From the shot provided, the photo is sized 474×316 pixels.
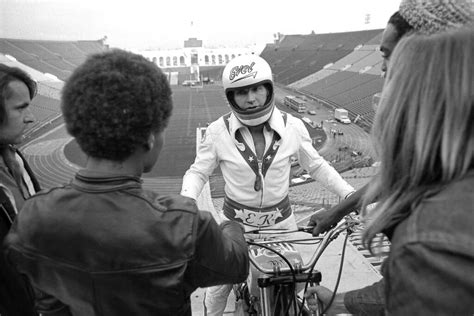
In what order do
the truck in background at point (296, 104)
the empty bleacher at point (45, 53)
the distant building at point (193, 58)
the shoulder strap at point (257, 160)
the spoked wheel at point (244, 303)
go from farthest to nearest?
the distant building at point (193, 58)
the empty bleacher at point (45, 53)
the truck in background at point (296, 104)
the shoulder strap at point (257, 160)
the spoked wheel at point (244, 303)

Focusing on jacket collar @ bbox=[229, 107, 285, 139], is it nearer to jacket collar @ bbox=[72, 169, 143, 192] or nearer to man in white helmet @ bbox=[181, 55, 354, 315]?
man in white helmet @ bbox=[181, 55, 354, 315]

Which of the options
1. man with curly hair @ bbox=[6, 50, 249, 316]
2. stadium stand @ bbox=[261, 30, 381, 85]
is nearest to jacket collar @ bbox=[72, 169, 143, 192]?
man with curly hair @ bbox=[6, 50, 249, 316]

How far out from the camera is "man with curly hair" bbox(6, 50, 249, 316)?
1.12m

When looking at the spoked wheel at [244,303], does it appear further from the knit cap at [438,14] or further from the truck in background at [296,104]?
the truck in background at [296,104]

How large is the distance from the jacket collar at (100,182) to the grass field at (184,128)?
30.0 ft

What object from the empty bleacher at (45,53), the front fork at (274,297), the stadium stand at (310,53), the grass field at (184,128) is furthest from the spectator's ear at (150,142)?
the stadium stand at (310,53)

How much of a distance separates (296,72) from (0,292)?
62.1 m

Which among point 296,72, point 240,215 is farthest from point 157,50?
point 240,215

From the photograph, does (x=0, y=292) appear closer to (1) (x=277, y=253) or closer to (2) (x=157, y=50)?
(1) (x=277, y=253)

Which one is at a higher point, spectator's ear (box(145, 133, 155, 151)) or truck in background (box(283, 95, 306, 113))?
spectator's ear (box(145, 133, 155, 151))

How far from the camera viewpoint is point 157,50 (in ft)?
281

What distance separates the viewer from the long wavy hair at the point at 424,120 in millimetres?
922

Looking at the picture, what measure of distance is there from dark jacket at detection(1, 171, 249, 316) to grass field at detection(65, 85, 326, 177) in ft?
29.9

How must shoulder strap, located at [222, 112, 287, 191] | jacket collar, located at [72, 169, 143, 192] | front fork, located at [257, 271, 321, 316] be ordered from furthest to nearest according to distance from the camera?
shoulder strap, located at [222, 112, 287, 191] → front fork, located at [257, 271, 321, 316] → jacket collar, located at [72, 169, 143, 192]
